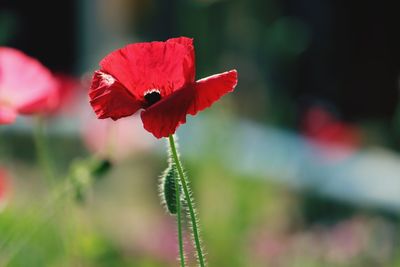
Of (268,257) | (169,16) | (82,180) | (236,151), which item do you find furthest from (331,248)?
(169,16)

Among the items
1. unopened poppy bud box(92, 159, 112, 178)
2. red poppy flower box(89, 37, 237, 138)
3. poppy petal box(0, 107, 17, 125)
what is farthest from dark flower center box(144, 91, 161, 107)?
unopened poppy bud box(92, 159, 112, 178)

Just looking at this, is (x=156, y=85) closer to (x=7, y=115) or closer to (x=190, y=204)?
(x=190, y=204)

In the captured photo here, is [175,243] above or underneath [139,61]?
underneath

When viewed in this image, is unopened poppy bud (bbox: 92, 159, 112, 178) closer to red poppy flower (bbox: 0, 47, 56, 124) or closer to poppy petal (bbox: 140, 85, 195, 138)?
red poppy flower (bbox: 0, 47, 56, 124)

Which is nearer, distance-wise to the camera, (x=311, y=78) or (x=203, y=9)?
(x=203, y=9)

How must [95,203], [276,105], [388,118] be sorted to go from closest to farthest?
[95,203] < [276,105] < [388,118]

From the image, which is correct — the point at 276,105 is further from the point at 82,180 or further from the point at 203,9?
the point at 82,180
